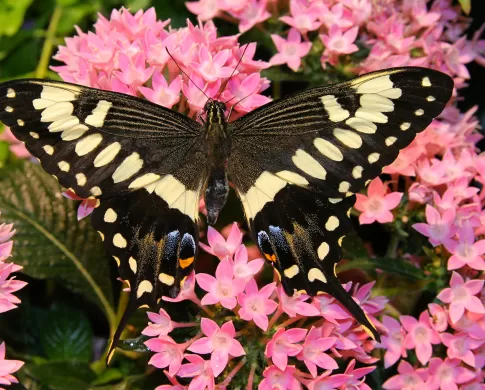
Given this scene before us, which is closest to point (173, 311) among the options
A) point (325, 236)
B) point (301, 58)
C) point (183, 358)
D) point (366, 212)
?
point (183, 358)

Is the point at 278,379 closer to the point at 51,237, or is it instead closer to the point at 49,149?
the point at 49,149

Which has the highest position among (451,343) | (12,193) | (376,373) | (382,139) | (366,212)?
(382,139)

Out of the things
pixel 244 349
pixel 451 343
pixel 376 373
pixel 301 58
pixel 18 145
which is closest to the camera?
pixel 244 349

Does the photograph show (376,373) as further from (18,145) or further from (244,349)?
(18,145)

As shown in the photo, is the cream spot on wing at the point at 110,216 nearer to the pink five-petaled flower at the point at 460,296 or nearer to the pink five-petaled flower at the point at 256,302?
the pink five-petaled flower at the point at 256,302

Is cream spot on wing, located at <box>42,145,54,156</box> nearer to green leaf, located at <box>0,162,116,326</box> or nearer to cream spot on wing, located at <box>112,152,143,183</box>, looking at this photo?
cream spot on wing, located at <box>112,152,143,183</box>

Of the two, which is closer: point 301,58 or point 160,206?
point 160,206

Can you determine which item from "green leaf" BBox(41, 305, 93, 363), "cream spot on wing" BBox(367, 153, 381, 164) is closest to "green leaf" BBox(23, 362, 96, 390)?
"green leaf" BBox(41, 305, 93, 363)

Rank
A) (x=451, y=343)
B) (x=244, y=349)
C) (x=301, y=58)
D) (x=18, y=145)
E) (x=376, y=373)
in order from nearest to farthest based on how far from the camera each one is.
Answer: (x=244, y=349), (x=451, y=343), (x=376, y=373), (x=301, y=58), (x=18, y=145)
